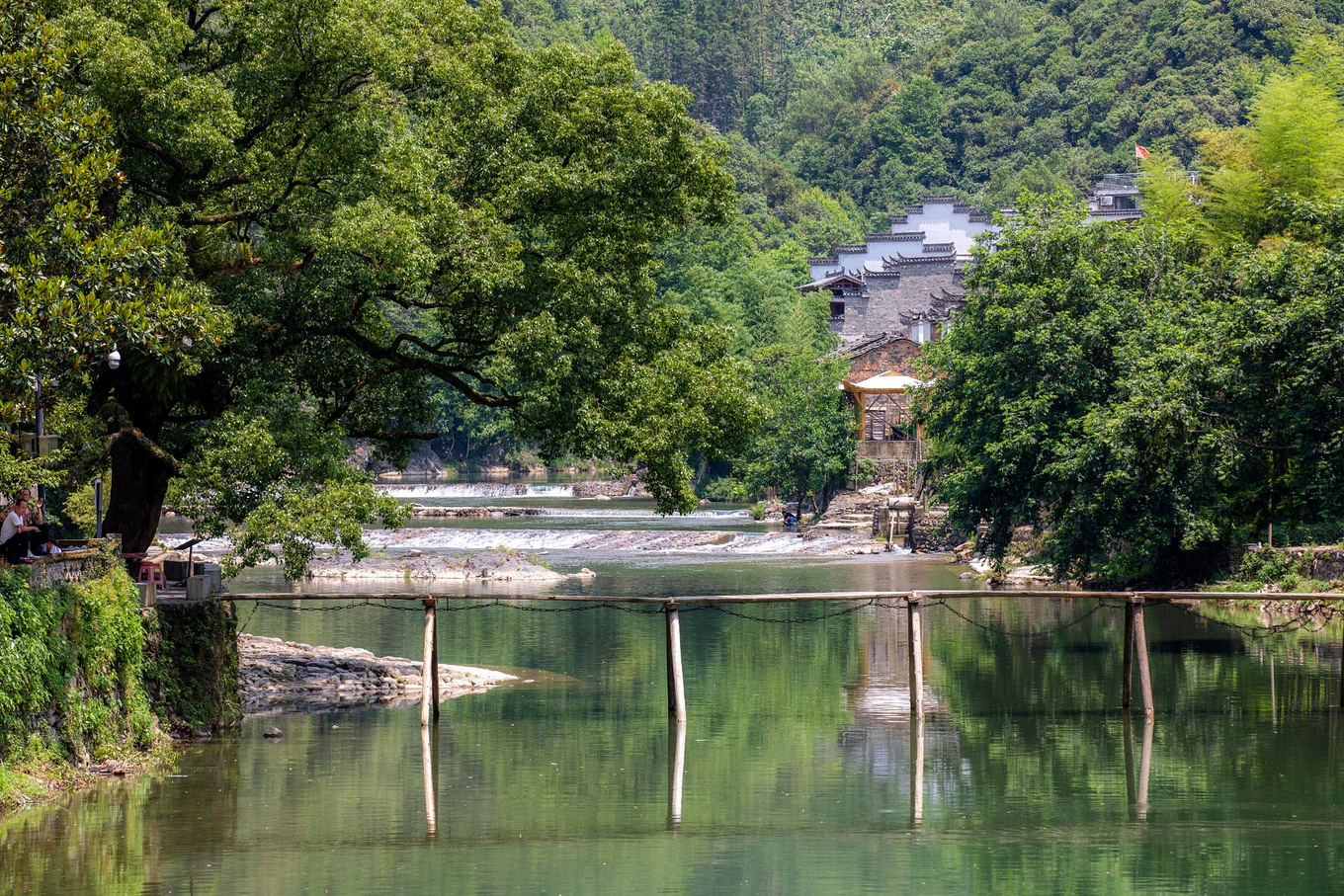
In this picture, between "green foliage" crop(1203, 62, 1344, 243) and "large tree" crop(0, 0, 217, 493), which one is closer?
"large tree" crop(0, 0, 217, 493)

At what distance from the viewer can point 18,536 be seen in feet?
62.1

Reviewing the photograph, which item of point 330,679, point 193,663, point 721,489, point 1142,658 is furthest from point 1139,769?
point 721,489

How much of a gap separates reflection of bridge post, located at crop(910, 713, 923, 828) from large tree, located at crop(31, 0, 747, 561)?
526cm

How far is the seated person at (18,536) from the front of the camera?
1891 cm

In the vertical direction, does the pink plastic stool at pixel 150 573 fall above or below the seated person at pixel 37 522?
below

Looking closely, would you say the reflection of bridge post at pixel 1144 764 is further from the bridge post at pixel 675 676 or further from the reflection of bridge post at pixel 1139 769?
the bridge post at pixel 675 676

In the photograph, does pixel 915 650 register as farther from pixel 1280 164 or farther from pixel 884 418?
pixel 884 418

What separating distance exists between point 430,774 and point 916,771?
670cm

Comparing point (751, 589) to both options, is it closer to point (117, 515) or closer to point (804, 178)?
point (117, 515)

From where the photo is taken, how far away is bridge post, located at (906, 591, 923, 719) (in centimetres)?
2453

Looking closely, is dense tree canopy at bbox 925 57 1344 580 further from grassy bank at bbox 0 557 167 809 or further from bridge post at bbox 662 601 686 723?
grassy bank at bbox 0 557 167 809

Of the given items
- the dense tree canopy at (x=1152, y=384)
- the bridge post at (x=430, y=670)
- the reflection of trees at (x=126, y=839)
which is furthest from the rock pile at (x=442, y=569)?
the reflection of trees at (x=126, y=839)

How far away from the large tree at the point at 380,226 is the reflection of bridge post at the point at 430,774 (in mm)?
3586

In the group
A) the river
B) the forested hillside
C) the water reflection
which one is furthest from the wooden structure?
the forested hillside
